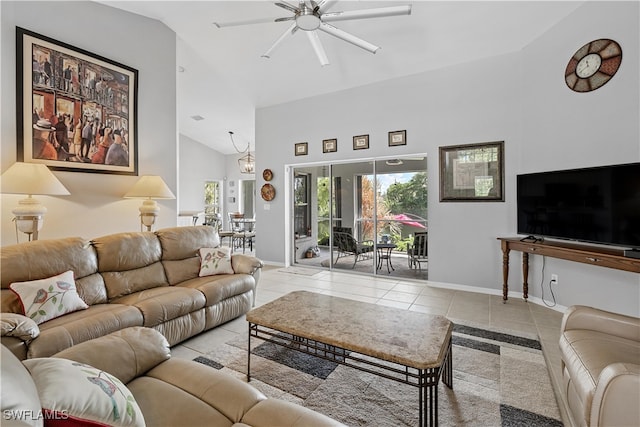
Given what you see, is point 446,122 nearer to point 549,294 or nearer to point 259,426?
point 549,294

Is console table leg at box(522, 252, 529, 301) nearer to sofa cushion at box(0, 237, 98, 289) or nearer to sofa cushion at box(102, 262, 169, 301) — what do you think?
sofa cushion at box(102, 262, 169, 301)

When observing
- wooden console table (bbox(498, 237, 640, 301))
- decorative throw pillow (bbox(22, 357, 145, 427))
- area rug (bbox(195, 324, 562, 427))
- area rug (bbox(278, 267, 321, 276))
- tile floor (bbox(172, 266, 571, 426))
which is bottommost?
area rug (bbox(195, 324, 562, 427))

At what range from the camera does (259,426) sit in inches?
41.9

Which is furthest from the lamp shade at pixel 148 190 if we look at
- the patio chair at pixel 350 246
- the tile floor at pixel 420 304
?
the patio chair at pixel 350 246

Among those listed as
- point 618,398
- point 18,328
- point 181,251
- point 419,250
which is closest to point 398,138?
point 419,250

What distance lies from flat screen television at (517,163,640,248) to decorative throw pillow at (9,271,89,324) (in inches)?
176

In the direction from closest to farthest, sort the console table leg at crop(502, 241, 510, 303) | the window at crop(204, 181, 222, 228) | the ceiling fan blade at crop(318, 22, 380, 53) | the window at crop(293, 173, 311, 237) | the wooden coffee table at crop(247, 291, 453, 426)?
1. the wooden coffee table at crop(247, 291, 453, 426)
2. the ceiling fan blade at crop(318, 22, 380, 53)
3. the console table leg at crop(502, 241, 510, 303)
4. the window at crop(293, 173, 311, 237)
5. the window at crop(204, 181, 222, 228)

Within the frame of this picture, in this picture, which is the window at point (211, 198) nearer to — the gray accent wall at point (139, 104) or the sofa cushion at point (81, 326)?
the gray accent wall at point (139, 104)

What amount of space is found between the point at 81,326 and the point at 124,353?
3.07 ft

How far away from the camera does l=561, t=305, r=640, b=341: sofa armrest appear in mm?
1654

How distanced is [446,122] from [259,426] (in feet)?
14.5

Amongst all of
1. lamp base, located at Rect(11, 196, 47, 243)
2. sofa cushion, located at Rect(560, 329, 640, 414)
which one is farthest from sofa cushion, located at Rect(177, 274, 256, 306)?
sofa cushion, located at Rect(560, 329, 640, 414)

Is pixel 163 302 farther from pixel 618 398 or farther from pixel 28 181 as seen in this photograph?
pixel 618 398

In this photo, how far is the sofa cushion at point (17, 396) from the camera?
1.87 feet
